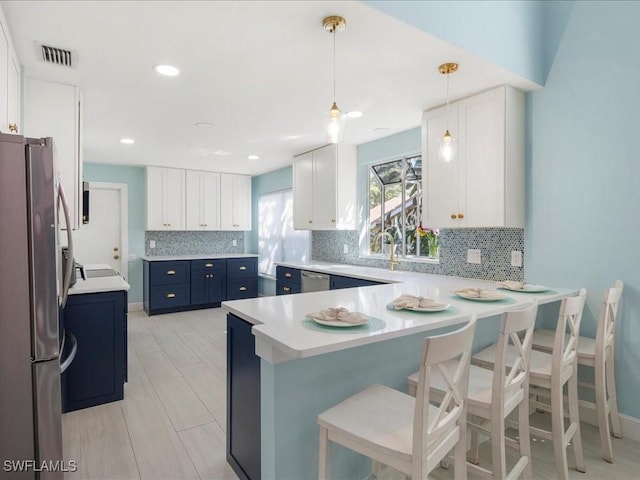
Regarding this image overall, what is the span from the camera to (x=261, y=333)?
4.66 feet

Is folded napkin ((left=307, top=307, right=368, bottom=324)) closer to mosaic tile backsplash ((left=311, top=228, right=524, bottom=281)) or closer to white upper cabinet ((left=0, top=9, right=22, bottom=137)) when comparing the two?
white upper cabinet ((left=0, top=9, right=22, bottom=137))

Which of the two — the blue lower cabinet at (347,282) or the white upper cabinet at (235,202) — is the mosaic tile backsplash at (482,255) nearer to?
the blue lower cabinet at (347,282)

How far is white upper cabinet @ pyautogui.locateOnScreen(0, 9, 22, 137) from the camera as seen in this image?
5.84 ft

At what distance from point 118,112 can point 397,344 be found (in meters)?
2.99

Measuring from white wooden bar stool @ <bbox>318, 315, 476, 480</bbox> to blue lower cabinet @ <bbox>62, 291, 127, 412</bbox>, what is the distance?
2070 millimetres

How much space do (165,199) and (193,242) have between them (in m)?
0.91

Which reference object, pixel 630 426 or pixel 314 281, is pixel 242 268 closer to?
pixel 314 281

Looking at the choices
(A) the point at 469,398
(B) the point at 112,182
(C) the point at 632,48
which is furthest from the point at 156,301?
(C) the point at 632,48

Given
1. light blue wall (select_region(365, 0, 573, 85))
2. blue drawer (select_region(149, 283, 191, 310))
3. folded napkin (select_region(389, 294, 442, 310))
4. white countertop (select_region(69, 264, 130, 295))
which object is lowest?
blue drawer (select_region(149, 283, 191, 310))

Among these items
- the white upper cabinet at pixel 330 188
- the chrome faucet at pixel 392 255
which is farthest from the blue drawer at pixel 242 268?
the chrome faucet at pixel 392 255

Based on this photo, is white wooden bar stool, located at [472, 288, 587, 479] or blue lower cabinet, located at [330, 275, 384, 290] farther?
blue lower cabinet, located at [330, 275, 384, 290]

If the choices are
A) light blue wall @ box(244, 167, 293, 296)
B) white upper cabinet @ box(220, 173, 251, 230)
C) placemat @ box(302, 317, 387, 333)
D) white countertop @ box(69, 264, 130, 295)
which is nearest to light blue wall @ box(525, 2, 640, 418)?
placemat @ box(302, 317, 387, 333)

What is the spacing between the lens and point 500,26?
7.88 feet

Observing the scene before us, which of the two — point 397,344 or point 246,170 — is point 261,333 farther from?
point 246,170
